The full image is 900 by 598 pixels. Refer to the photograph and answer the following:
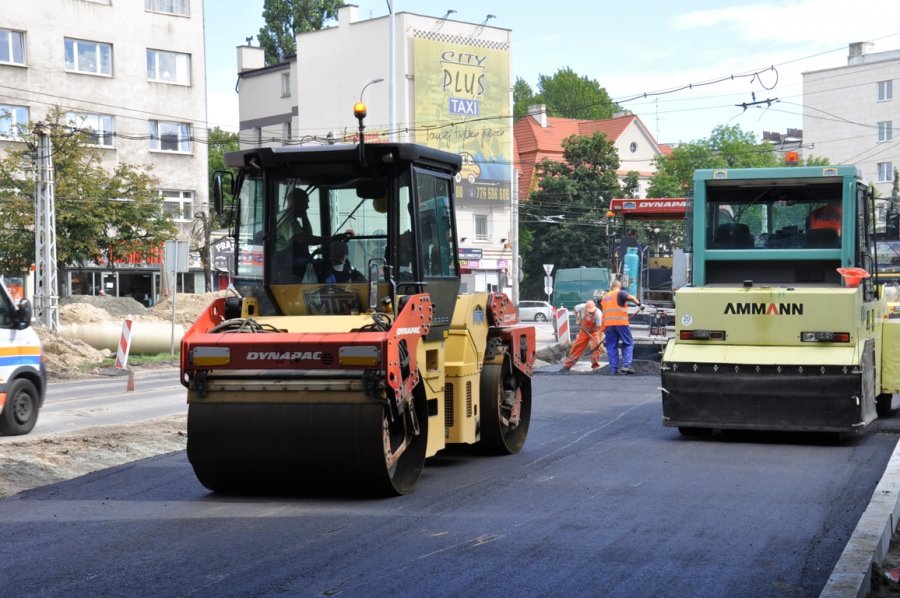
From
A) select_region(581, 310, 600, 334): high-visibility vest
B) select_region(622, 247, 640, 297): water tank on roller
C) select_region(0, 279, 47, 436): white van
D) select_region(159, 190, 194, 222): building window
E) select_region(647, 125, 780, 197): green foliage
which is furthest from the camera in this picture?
select_region(647, 125, 780, 197): green foliage

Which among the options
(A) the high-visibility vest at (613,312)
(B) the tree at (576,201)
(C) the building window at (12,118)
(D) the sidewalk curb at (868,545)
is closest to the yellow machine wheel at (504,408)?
(D) the sidewalk curb at (868,545)

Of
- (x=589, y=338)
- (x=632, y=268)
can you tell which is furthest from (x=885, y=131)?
(x=589, y=338)

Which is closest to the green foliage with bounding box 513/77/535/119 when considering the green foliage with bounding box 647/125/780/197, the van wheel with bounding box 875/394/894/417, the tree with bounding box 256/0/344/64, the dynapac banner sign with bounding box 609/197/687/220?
the green foliage with bounding box 647/125/780/197

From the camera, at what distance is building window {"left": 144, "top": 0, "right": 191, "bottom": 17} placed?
49.2 metres

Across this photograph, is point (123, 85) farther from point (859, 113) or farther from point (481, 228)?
point (859, 113)

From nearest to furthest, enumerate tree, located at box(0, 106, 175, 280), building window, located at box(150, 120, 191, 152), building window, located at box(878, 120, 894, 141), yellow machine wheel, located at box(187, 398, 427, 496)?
yellow machine wheel, located at box(187, 398, 427, 496) < tree, located at box(0, 106, 175, 280) < building window, located at box(150, 120, 191, 152) < building window, located at box(878, 120, 894, 141)

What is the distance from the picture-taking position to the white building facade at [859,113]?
229ft

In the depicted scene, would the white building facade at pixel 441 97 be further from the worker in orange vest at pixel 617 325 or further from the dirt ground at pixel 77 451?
the dirt ground at pixel 77 451

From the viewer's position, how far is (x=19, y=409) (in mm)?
13758

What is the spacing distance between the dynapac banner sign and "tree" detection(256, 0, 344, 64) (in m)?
55.7

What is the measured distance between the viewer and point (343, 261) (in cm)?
955

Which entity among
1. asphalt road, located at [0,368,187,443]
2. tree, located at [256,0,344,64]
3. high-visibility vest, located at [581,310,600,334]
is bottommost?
asphalt road, located at [0,368,187,443]

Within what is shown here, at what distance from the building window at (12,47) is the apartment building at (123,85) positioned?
0.04m

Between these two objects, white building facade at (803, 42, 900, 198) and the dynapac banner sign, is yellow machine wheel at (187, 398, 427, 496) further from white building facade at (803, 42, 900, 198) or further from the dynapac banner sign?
white building facade at (803, 42, 900, 198)
